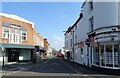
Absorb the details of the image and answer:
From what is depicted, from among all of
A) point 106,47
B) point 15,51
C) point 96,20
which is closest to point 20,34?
point 15,51

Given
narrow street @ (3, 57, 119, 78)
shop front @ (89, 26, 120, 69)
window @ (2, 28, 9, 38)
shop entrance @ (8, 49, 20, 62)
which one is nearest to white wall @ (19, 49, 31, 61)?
shop entrance @ (8, 49, 20, 62)

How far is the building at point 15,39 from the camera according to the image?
40.7 metres

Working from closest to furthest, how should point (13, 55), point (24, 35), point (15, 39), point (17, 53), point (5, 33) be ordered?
point (5, 33) → point (15, 39) → point (13, 55) → point (17, 53) → point (24, 35)

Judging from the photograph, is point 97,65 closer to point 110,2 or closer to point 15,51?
point 110,2

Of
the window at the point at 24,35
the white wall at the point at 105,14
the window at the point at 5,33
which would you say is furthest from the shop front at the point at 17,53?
the white wall at the point at 105,14

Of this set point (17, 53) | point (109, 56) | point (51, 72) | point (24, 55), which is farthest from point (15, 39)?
point (109, 56)

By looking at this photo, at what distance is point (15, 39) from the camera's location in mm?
44188

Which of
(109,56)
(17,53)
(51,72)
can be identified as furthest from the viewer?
(17,53)

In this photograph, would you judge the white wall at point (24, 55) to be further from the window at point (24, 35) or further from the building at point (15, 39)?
the window at point (24, 35)

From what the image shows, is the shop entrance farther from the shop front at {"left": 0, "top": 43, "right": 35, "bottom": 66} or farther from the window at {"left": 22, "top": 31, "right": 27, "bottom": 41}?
the window at {"left": 22, "top": 31, "right": 27, "bottom": 41}

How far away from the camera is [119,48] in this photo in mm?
21453

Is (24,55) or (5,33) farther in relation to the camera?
(24,55)

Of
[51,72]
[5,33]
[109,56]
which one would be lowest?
[51,72]

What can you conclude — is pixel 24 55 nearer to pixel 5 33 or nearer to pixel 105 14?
pixel 5 33
